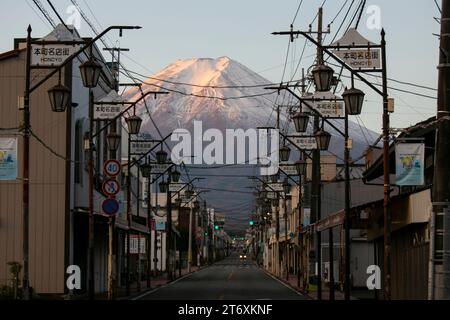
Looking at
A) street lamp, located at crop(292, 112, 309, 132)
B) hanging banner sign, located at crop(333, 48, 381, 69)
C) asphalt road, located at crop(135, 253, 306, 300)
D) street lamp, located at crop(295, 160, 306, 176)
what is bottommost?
asphalt road, located at crop(135, 253, 306, 300)

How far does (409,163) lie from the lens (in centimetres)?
2388

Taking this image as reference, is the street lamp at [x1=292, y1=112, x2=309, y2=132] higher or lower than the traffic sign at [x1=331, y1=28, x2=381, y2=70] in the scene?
lower

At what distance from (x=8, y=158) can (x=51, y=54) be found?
3.44 m

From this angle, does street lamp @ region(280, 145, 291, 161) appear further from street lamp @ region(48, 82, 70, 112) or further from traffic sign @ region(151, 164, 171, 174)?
street lamp @ region(48, 82, 70, 112)

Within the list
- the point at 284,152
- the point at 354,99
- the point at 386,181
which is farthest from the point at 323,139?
the point at 284,152

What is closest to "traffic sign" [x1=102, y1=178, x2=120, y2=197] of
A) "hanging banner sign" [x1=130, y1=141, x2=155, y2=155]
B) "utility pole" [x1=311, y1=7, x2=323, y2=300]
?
"utility pole" [x1=311, y1=7, x2=323, y2=300]

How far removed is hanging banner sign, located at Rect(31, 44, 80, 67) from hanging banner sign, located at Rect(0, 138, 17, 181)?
→ 8.68 ft

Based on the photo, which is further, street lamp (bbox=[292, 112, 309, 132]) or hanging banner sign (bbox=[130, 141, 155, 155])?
hanging banner sign (bbox=[130, 141, 155, 155])

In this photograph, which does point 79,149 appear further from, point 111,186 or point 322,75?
point 322,75

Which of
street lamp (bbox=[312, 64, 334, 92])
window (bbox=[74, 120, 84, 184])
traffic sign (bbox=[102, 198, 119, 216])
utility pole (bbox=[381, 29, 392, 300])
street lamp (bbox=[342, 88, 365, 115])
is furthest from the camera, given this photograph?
window (bbox=[74, 120, 84, 184])

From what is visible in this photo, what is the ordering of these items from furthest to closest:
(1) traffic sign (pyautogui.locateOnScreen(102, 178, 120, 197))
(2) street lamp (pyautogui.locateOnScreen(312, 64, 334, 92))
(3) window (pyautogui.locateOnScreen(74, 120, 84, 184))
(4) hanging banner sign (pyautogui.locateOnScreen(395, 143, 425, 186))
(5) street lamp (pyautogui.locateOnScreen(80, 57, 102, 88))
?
1. (3) window (pyautogui.locateOnScreen(74, 120, 84, 184))
2. (1) traffic sign (pyautogui.locateOnScreen(102, 178, 120, 197))
3. (2) street lamp (pyautogui.locateOnScreen(312, 64, 334, 92))
4. (5) street lamp (pyautogui.locateOnScreen(80, 57, 102, 88))
5. (4) hanging banner sign (pyautogui.locateOnScreen(395, 143, 425, 186))

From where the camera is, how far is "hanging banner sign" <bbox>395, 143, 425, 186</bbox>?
23.7m
